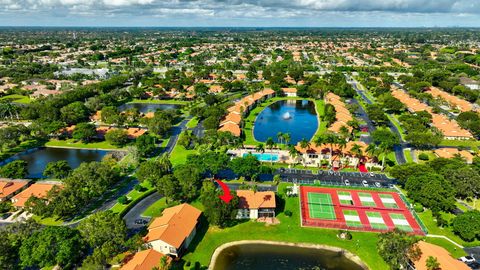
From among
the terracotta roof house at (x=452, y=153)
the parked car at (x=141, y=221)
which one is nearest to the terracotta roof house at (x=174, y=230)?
the parked car at (x=141, y=221)

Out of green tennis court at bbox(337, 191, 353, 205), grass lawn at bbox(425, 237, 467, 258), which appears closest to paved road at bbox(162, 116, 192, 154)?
green tennis court at bbox(337, 191, 353, 205)

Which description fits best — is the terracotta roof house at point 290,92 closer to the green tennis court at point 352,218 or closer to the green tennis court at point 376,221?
the green tennis court at point 352,218

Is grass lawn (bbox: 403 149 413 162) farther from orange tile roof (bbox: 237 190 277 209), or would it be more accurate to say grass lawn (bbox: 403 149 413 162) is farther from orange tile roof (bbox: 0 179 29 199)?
orange tile roof (bbox: 0 179 29 199)

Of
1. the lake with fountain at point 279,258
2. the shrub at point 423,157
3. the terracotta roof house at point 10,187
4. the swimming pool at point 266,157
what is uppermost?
the shrub at point 423,157

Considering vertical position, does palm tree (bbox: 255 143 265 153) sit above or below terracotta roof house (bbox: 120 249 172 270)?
above

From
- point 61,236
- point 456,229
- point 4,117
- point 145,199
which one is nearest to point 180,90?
point 4,117

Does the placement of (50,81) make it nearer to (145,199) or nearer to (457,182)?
(145,199)

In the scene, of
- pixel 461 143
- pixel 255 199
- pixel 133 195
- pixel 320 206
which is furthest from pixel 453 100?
pixel 133 195
